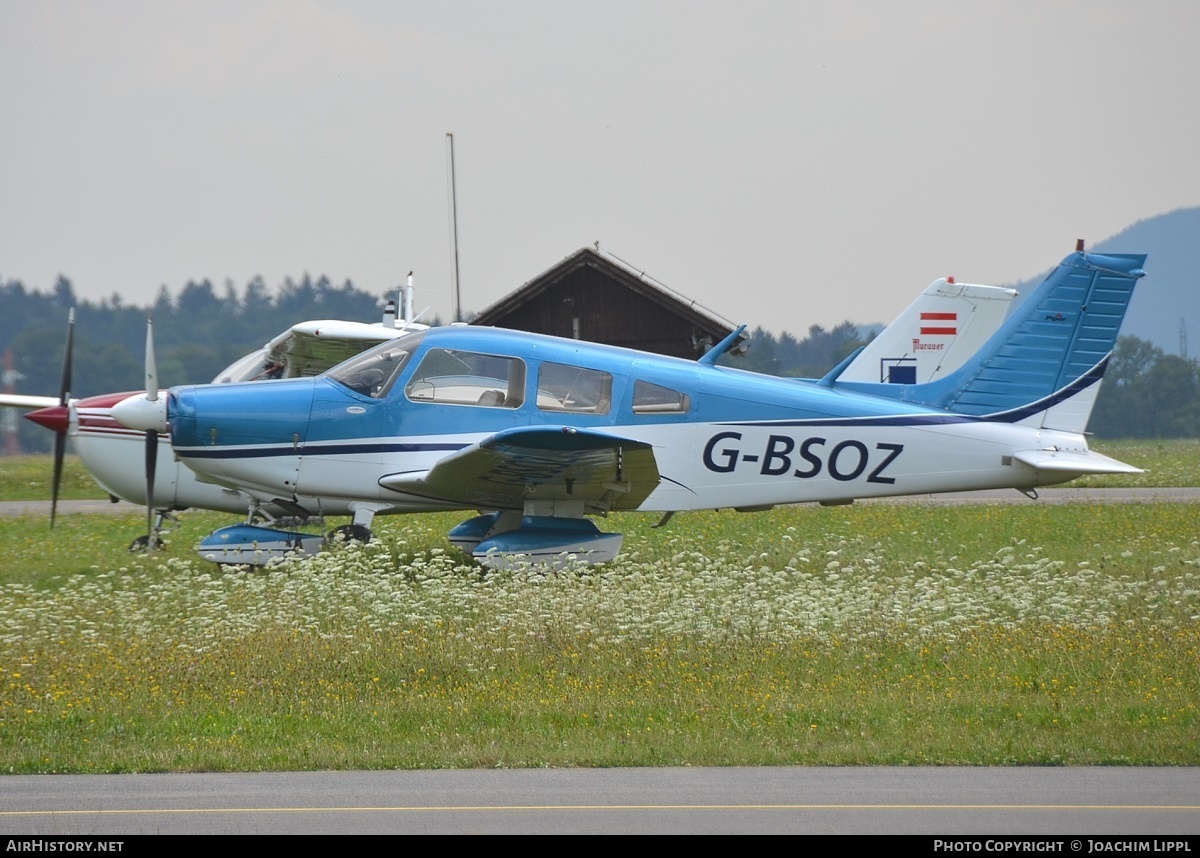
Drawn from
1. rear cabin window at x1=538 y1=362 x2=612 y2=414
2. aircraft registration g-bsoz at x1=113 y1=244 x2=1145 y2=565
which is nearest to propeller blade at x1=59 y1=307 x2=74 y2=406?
aircraft registration g-bsoz at x1=113 y1=244 x2=1145 y2=565

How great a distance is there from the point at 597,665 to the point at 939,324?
8.63m

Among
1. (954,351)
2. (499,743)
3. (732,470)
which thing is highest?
(954,351)

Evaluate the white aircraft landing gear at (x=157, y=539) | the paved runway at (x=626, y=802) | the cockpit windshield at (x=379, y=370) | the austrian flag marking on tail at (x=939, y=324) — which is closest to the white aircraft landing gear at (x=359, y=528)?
the cockpit windshield at (x=379, y=370)

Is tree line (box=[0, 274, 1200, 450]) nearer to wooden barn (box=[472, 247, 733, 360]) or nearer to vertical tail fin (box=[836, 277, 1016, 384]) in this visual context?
wooden barn (box=[472, 247, 733, 360])

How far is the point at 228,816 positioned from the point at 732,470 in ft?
25.8

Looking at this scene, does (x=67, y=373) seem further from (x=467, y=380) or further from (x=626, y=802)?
(x=626, y=802)

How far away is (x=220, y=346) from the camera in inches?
2341

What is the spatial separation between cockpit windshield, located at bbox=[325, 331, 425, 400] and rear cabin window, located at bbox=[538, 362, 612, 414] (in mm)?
1312

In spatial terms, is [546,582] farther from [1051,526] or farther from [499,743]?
[1051,526]

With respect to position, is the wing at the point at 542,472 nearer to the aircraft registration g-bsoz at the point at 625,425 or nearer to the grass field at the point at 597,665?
the aircraft registration g-bsoz at the point at 625,425

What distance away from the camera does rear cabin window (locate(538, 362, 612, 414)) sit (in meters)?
12.3

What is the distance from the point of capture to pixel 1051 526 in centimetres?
1627

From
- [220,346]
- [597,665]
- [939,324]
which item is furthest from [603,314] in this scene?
[220,346]
